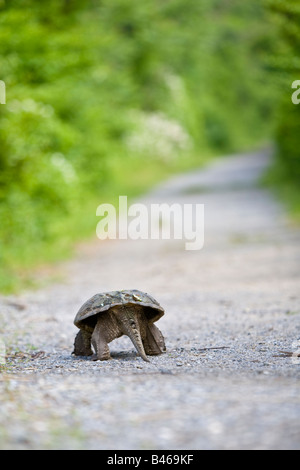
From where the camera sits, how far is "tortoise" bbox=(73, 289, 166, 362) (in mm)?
5844

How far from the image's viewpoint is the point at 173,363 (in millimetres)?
5551

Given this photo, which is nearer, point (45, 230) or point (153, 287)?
point (153, 287)

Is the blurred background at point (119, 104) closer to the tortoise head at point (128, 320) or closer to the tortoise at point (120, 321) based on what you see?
the tortoise at point (120, 321)

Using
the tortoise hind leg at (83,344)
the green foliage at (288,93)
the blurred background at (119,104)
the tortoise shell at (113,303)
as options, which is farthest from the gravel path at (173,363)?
the green foliage at (288,93)

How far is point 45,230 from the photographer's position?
15.3 meters

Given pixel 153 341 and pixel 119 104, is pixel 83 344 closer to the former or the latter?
pixel 153 341

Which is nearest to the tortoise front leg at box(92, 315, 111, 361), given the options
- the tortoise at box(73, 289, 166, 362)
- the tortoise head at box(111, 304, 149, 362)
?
the tortoise at box(73, 289, 166, 362)

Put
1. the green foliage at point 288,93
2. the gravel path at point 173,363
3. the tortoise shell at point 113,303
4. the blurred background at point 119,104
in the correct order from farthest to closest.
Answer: the green foliage at point 288,93, the blurred background at point 119,104, the tortoise shell at point 113,303, the gravel path at point 173,363

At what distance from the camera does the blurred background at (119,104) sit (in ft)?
45.5

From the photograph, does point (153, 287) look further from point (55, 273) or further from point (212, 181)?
point (212, 181)

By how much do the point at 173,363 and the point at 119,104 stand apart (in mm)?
29357

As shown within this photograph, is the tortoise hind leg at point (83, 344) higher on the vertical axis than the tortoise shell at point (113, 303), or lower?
lower

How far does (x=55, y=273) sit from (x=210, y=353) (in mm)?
7052
